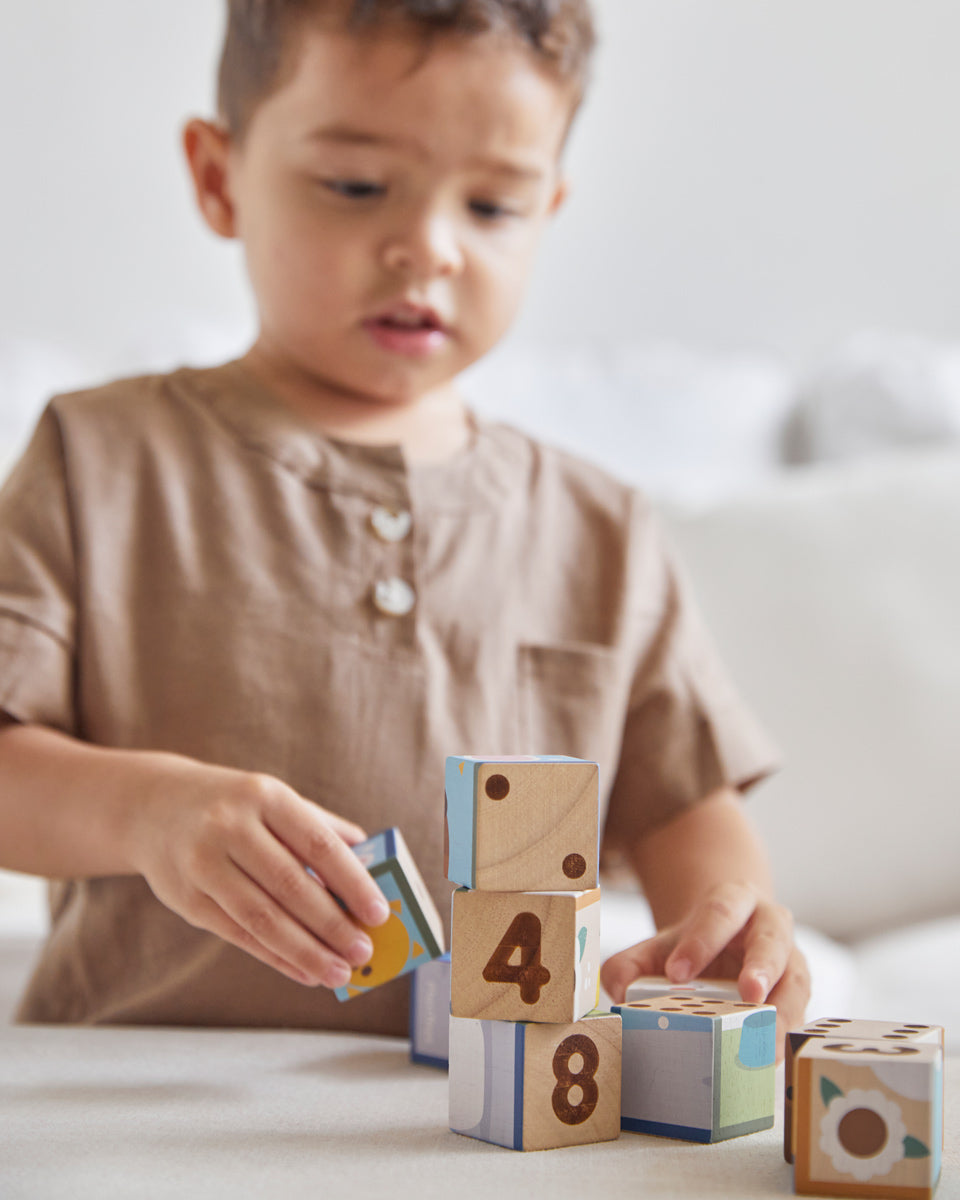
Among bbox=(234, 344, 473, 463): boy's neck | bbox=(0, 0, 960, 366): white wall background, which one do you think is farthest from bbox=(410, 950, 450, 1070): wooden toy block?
bbox=(0, 0, 960, 366): white wall background

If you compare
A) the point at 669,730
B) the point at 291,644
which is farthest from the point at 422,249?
the point at 669,730

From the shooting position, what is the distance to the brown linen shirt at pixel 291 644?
32.2 inches

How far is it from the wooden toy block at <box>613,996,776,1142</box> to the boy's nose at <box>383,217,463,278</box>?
477 mm

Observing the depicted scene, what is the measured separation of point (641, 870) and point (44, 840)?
0.39m

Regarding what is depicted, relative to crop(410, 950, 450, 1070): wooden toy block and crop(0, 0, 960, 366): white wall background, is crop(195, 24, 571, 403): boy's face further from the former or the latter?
crop(0, 0, 960, 366): white wall background

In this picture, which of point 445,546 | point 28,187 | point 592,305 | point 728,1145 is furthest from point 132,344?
point 728,1145

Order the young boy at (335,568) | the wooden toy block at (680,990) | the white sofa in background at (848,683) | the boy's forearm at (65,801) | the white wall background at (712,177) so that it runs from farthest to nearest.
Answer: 1. the white wall background at (712,177)
2. the white sofa in background at (848,683)
3. the young boy at (335,568)
4. the boy's forearm at (65,801)
5. the wooden toy block at (680,990)

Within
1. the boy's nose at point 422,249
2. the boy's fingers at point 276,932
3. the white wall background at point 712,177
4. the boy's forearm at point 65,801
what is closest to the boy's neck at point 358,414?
the boy's nose at point 422,249

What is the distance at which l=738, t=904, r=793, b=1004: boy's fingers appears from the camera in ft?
2.01

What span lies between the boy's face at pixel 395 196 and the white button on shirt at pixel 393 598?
137 mm

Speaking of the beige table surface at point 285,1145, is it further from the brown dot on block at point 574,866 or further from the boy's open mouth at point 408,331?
the boy's open mouth at point 408,331

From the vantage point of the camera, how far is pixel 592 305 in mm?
2279

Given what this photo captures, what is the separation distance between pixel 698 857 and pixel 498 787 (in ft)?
1.31

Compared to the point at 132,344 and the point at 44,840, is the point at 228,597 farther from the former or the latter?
the point at 132,344
